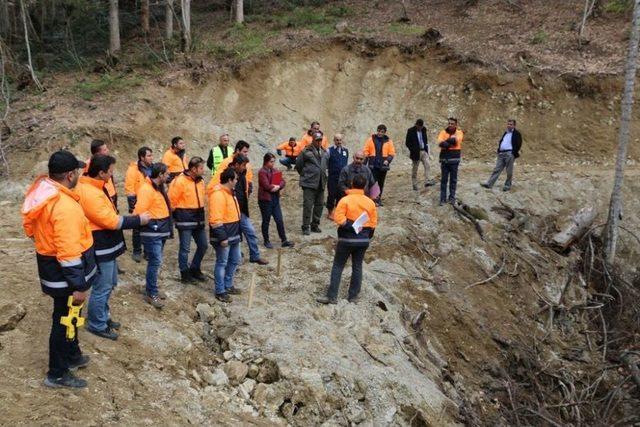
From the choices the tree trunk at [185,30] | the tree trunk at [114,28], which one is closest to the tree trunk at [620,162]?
the tree trunk at [185,30]

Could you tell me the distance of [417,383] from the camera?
6664 mm

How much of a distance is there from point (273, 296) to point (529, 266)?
642cm

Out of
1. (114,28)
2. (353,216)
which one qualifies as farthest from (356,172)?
(114,28)

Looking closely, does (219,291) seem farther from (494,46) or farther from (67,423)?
(494,46)

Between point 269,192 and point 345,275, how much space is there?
2.08 m

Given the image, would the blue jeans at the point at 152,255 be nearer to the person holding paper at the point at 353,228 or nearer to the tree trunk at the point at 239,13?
the person holding paper at the point at 353,228

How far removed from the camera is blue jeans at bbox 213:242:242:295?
7379mm

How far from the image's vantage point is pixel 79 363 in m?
5.03

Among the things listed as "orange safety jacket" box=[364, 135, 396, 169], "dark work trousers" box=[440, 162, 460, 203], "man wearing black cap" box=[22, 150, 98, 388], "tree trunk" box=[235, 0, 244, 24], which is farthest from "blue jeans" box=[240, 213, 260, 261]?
"tree trunk" box=[235, 0, 244, 24]

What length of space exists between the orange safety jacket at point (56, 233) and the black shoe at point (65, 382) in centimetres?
83

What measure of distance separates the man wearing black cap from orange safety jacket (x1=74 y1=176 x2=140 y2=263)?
2.70ft

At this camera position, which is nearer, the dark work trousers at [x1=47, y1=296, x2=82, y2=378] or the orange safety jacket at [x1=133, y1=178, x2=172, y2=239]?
the dark work trousers at [x1=47, y1=296, x2=82, y2=378]

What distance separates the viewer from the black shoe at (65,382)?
4668 millimetres

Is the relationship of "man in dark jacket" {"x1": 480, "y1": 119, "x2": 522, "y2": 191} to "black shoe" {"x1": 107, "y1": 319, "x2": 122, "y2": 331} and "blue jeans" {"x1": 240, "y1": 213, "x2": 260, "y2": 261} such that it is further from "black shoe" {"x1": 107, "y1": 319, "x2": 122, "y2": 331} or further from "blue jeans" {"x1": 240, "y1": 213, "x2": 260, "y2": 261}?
"black shoe" {"x1": 107, "y1": 319, "x2": 122, "y2": 331}
